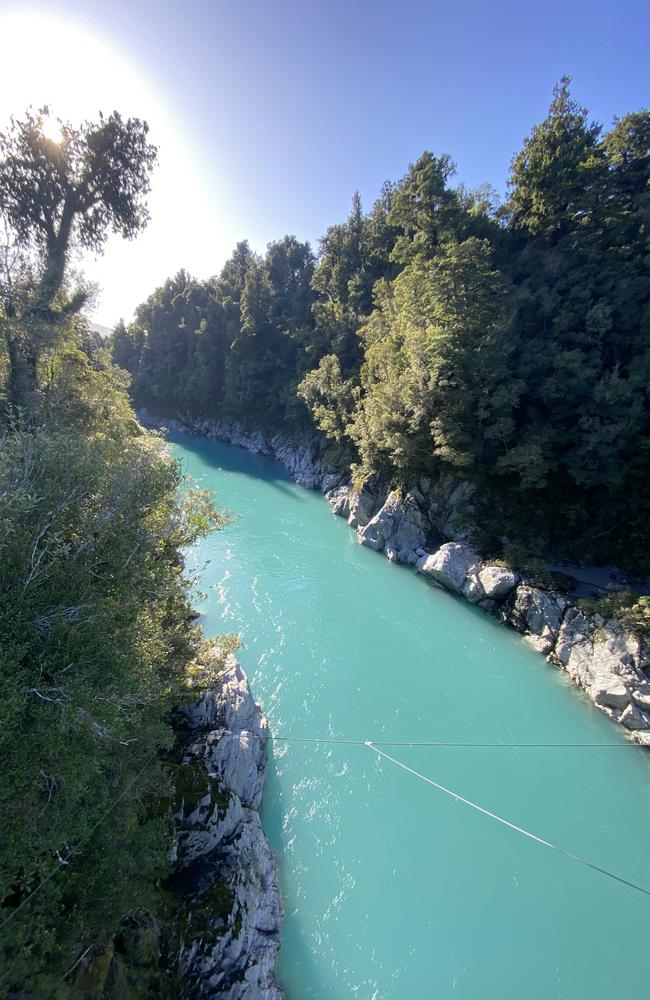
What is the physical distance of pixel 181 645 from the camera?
332 inches

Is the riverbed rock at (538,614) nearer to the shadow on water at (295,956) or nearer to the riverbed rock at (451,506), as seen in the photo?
the riverbed rock at (451,506)

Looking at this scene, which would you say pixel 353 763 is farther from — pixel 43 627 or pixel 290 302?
pixel 290 302

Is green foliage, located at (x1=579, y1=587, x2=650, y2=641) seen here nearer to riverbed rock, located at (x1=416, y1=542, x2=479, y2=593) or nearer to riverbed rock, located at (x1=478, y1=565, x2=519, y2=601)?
riverbed rock, located at (x1=478, y1=565, x2=519, y2=601)

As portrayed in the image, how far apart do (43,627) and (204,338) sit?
50.1 metres

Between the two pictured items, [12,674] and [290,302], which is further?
[290,302]

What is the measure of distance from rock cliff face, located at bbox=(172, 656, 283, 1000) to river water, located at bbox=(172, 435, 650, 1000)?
59 centimetres

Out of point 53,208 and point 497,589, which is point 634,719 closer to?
point 497,589

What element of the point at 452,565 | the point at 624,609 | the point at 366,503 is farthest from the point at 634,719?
the point at 366,503

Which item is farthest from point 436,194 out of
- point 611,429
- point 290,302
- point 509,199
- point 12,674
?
point 12,674

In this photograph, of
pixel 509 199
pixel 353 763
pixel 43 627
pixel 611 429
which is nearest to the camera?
pixel 43 627

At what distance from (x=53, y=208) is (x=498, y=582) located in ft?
69.1

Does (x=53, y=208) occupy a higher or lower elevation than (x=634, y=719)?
higher

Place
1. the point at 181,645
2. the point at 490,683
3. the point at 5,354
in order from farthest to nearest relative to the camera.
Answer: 1. the point at 490,683
2. the point at 5,354
3. the point at 181,645

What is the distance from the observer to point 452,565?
55.1ft
